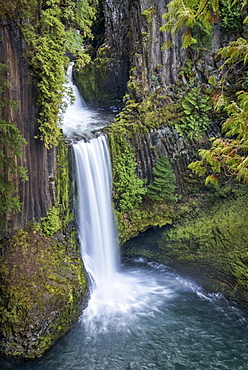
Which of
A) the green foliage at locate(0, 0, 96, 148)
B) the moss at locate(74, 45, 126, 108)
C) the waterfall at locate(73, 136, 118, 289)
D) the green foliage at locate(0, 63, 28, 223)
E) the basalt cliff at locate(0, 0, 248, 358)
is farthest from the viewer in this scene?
the moss at locate(74, 45, 126, 108)

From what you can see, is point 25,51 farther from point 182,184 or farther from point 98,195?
point 182,184

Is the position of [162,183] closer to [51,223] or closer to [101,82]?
[51,223]

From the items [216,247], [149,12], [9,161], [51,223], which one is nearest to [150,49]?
[149,12]

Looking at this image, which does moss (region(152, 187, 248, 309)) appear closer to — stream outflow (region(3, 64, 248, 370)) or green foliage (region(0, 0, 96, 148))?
stream outflow (region(3, 64, 248, 370))

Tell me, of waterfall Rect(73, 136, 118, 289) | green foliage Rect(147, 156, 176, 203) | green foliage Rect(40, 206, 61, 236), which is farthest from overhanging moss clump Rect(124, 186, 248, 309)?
green foliage Rect(40, 206, 61, 236)

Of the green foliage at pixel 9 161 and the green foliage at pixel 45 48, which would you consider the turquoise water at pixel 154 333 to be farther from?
the green foliage at pixel 45 48

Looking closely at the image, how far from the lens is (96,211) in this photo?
920cm

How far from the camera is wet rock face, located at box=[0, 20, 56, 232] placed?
6.71 metres

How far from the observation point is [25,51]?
7.01 meters

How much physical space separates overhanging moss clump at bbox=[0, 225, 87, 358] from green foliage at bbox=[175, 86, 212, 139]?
21.5 feet

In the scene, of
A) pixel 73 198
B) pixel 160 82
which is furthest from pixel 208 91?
pixel 73 198

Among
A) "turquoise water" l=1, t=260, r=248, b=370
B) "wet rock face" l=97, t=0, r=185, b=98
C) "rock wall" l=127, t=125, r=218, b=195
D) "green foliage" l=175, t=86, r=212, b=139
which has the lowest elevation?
"turquoise water" l=1, t=260, r=248, b=370

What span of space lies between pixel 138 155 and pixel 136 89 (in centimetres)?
319

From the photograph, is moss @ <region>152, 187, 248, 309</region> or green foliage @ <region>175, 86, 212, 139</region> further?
green foliage @ <region>175, 86, 212, 139</region>
